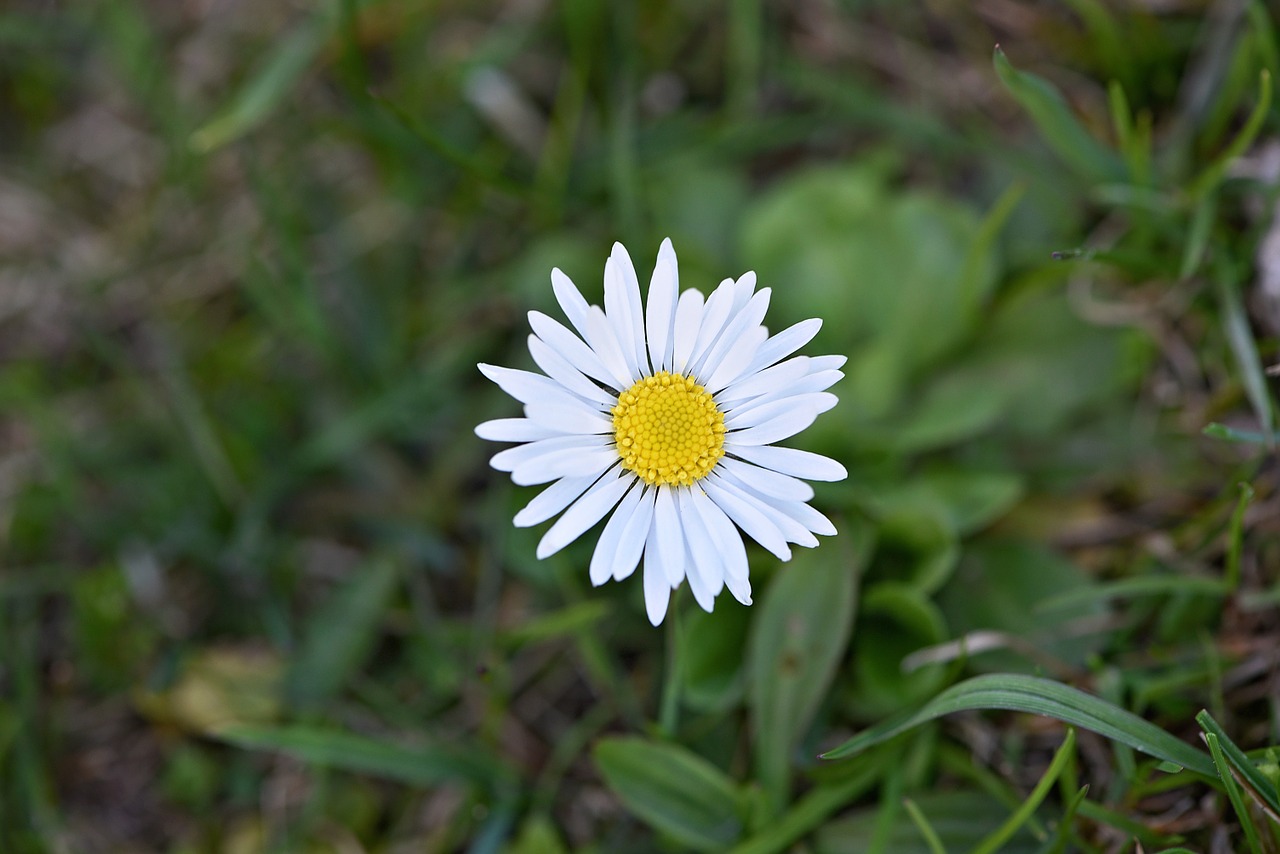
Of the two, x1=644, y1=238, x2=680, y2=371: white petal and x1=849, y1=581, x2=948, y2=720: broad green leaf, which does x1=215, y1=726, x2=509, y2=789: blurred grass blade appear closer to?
x1=849, y1=581, x2=948, y2=720: broad green leaf

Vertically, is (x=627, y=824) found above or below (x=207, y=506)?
below

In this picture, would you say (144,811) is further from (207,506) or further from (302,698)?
(207,506)

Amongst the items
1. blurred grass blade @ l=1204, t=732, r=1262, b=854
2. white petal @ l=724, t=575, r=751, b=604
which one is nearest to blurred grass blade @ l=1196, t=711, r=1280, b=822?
blurred grass blade @ l=1204, t=732, r=1262, b=854

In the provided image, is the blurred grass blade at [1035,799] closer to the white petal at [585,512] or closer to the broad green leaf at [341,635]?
the white petal at [585,512]

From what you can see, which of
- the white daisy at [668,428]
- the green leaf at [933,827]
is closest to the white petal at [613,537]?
the white daisy at [668,428]

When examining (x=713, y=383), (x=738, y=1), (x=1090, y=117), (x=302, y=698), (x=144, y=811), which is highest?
(x=738, y=1)

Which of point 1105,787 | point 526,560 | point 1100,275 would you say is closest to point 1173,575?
point 1105,787
